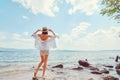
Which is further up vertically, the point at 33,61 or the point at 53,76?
the point at 33,61

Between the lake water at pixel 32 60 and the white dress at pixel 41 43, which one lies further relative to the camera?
the lake water at pixel 32 60

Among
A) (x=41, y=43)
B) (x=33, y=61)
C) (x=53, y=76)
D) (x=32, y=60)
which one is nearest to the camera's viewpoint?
(x=41, y=43)

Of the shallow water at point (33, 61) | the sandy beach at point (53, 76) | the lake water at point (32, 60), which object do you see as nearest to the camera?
the sandy beach at point (53, 76)

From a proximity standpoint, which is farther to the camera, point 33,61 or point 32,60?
point 32,60

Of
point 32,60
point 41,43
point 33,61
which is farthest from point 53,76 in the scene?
point 32,60

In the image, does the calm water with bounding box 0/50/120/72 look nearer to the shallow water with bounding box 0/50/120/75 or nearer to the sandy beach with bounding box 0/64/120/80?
the shallow water with bounding box 0/50/120/75

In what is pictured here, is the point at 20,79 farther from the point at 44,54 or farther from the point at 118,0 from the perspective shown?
the point at 118,0

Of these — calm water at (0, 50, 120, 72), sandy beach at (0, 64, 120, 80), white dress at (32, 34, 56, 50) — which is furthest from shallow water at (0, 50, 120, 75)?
white dress at (32, 34, 56, 50)

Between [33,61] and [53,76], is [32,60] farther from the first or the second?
[53,76]

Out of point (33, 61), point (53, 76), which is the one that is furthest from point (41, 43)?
point (33, 61)

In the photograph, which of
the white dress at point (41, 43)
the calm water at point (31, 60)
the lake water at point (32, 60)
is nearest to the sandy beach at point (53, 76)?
the white dress at point (41, 43)

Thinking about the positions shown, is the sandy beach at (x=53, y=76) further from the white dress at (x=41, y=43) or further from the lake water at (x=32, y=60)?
the lake water at (x=32, y=60)

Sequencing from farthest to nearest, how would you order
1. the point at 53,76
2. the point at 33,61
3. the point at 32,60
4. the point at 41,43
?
the point at 32,60 → the point at 33,61 → the point at 53,76 → the point at 41,43

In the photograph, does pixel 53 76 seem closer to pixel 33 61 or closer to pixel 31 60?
pixel 33 61
